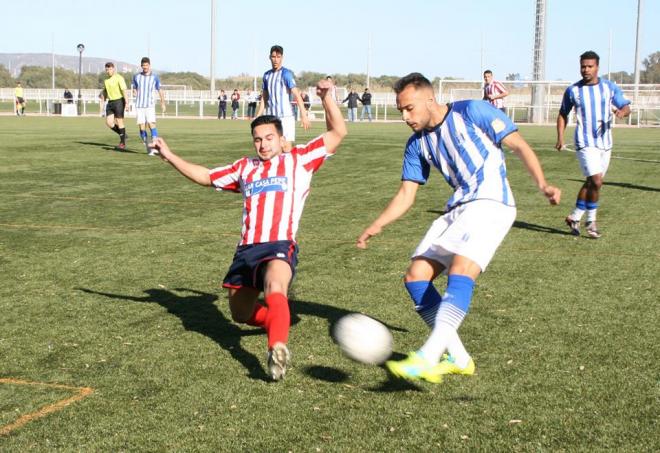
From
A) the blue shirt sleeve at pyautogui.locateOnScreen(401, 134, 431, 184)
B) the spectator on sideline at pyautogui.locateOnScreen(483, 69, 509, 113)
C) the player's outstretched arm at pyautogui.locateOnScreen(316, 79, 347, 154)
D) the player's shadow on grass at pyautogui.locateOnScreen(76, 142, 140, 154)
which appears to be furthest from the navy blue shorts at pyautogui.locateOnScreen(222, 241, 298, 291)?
the spectator on sideline at pyautogui.locateOnScreen(483, 69, 509, 113)

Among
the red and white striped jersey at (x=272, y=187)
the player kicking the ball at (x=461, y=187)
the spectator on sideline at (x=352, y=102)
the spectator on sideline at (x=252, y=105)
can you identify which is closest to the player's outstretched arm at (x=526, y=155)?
the player kicking the ball at (x=461, y=187)

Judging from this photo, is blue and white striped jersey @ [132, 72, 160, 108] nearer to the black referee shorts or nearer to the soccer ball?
the black referee shorts

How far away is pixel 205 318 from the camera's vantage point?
6.83 m

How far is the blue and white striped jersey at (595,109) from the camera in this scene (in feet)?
37.0

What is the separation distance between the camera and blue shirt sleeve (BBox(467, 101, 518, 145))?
5391 mm

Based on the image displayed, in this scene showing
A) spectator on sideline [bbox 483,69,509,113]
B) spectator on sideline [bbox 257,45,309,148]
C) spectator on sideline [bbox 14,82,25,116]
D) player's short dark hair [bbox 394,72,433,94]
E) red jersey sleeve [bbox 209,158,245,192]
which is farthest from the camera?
spectator on sideline [bbox 14,82,25,116]

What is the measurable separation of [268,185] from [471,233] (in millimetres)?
1432

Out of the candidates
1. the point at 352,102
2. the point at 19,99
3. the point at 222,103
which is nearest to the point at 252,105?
the point at 222,103

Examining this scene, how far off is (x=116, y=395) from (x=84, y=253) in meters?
4.63

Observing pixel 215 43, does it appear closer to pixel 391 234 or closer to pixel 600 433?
pixel 391 234

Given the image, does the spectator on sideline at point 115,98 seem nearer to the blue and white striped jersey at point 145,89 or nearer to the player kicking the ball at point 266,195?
the blue and white striped jersey at point 145,89

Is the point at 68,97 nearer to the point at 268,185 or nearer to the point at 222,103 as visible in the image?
the point at 222,103

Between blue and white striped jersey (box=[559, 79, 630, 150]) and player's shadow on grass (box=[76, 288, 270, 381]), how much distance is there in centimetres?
580

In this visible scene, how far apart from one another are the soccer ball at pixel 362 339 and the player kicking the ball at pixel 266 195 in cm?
66
